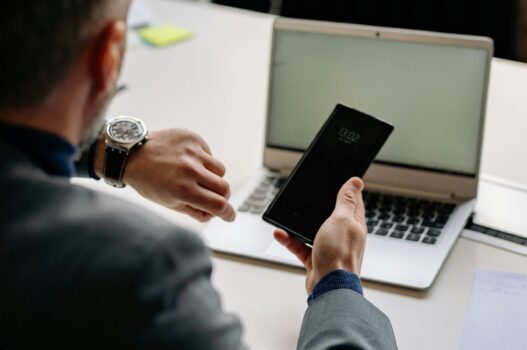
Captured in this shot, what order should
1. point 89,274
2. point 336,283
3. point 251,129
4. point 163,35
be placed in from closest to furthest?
1. point 89,274
2. point 336,283
3. point 251,129
4. point 163,35

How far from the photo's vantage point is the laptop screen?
49.5 inches

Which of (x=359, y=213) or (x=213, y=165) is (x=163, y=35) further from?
(x=359, y=213)

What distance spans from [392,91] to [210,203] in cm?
37

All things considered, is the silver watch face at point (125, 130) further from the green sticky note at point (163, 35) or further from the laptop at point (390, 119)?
the green sticky note at point (163, 35)

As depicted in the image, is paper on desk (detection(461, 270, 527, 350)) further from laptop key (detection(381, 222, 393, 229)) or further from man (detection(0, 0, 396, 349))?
man (detection(0, 0, 396, 349))

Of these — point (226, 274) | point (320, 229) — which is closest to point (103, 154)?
point (226, 274)

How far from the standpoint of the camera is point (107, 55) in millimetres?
713

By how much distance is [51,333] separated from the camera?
2.17 ft

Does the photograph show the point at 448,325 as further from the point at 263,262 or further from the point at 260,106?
the point at 260,106

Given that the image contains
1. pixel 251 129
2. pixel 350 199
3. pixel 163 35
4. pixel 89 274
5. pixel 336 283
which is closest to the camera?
pixel 89 274

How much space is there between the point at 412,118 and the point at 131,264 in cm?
74

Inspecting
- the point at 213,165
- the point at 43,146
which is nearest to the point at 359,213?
the point at 213,165

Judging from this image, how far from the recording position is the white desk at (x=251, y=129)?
3.51 feet

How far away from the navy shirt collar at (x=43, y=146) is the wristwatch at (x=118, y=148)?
45 cm
